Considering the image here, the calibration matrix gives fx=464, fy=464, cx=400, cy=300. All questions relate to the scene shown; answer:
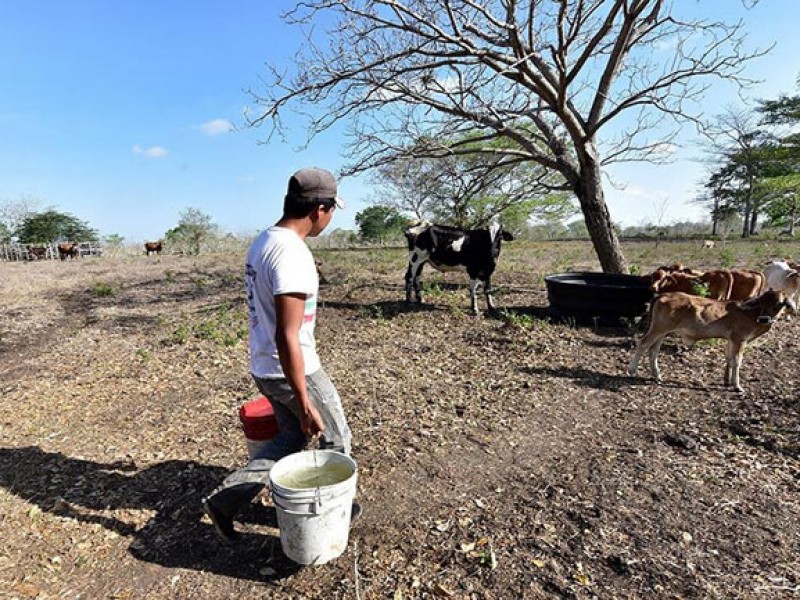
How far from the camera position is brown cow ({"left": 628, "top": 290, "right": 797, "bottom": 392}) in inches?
171

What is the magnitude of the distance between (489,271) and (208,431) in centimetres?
525

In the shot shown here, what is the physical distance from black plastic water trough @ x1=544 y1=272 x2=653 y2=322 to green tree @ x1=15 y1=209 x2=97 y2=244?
4177 cm

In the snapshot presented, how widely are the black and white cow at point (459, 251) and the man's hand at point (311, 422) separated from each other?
562 cm

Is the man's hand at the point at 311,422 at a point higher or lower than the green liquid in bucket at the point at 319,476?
higher

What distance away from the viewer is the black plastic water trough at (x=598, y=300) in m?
6.31

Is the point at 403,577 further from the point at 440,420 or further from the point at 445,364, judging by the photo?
the point at 445,364

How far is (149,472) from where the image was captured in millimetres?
3309

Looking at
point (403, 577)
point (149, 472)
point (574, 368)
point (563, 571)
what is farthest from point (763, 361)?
point (149, 472)

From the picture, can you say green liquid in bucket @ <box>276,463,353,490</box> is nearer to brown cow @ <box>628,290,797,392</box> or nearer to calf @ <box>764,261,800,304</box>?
brown cow @ <box>628,290,797,392</box>

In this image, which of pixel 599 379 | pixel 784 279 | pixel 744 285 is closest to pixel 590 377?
pixel 599 379

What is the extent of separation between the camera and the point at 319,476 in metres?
2.44

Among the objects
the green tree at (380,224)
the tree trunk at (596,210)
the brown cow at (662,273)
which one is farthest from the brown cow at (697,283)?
the green tree at (380,224)

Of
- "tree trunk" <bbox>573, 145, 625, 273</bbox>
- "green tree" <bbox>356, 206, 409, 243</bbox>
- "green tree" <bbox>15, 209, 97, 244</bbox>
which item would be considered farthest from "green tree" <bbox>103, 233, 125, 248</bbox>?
"tree trunk" <bbox>573, 145, 625, 273</bbox>

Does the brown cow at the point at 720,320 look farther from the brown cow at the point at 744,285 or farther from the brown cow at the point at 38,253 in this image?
the brown cow at the point at 38,253
